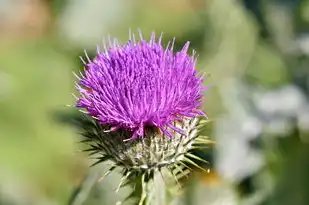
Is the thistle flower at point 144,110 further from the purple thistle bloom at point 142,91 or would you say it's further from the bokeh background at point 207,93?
the bokeh background at point 207,93

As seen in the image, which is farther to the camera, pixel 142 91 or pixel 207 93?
pixel 207 93

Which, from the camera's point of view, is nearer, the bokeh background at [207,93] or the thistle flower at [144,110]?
the thistle flower at [144,110]

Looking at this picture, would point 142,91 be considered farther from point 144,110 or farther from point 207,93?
point 207,93

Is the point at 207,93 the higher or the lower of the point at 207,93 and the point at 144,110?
the higher

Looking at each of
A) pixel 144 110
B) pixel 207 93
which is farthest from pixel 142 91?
pixel 207 93

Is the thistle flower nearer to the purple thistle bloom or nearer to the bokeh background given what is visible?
the purple thistle bloom

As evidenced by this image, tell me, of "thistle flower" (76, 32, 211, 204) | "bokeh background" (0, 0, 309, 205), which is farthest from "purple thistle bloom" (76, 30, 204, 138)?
"bokeh background" (0, 0, 309, 205)

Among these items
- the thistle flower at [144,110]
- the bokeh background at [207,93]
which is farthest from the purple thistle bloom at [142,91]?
the bokeh background at [207,93]
